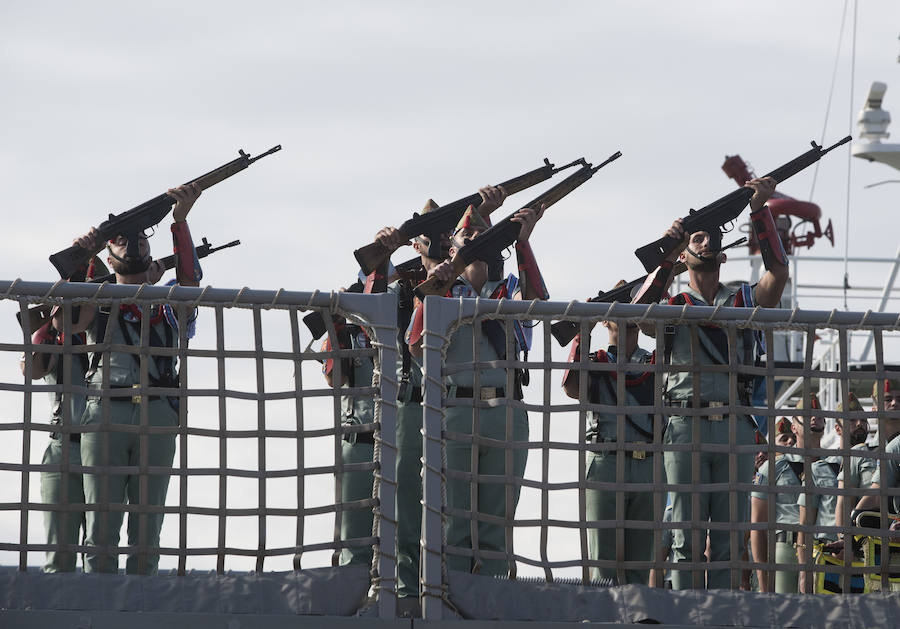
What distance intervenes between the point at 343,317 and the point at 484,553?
2.76 feet

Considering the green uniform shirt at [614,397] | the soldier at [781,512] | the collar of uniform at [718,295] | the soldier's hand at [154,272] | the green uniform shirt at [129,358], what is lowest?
the soldier at [781,512]

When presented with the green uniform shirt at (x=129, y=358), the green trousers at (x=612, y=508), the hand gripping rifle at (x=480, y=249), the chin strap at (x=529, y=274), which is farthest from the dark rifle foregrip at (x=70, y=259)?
the green trousers at (x=612, y=508)

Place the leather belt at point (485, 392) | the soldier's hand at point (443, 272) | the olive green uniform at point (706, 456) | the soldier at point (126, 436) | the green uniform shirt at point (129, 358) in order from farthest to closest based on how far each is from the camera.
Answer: the soldier's hand at point (443, 272) < the leather belt at point (485, 392) < the green uniform shirt at point (129, 358) < the olive green uniform at point (706, 456) < the soldier at point (126, 436)

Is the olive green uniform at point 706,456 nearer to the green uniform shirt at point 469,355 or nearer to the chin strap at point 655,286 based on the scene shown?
the green uniform shirt at point 469,355

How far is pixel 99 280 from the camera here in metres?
6.88

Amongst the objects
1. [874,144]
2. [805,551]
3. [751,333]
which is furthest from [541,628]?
[874,144]

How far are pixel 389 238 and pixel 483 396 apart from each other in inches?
59.1

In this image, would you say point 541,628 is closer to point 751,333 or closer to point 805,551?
point 805,551

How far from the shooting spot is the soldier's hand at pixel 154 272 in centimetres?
681

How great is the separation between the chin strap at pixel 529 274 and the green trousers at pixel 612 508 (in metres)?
1.00

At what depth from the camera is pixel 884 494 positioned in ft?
14.2

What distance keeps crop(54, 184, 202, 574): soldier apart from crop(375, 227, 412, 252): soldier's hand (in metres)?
0.97

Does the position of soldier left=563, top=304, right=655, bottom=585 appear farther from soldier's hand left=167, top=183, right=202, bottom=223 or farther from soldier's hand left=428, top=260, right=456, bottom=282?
soldier's hand left=167, top=183, right=202, bottom=223

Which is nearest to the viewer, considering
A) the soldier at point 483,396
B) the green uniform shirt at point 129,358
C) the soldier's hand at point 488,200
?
the soldier at point 483,396
